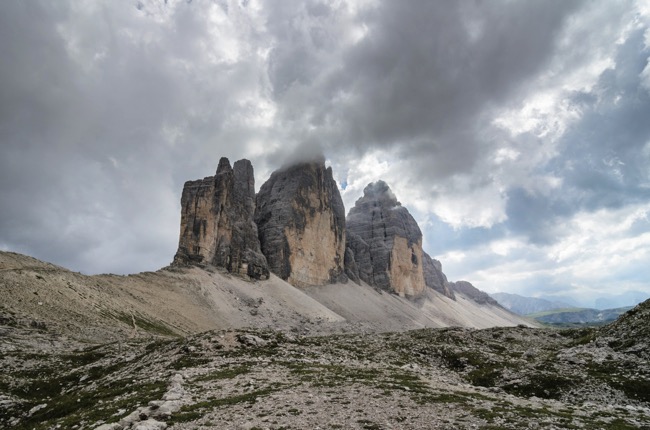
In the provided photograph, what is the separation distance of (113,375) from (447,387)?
2703cm

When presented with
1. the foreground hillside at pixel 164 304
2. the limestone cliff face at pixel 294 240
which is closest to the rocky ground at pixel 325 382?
the foreground hillside at pixel 164 304

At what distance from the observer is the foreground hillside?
196 feet

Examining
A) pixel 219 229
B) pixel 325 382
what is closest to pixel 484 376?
pixel 325 382

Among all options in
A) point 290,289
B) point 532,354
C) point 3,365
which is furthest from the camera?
point 290,289

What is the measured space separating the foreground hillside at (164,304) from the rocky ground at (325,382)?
10.1 metres

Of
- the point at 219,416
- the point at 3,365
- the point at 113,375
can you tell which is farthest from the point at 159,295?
the point at 219,416

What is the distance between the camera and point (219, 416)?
1786 centimetres

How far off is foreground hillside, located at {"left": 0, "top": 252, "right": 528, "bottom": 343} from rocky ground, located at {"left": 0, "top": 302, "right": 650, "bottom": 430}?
397 inches

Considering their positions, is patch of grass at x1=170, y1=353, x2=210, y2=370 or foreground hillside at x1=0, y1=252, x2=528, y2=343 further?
foreground hillside at x1=0, y1=252, x2=528, y2=343

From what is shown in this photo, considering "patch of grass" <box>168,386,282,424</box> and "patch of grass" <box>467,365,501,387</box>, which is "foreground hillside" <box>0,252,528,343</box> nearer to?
"patch of grass" <box>168,386,282,424</box>

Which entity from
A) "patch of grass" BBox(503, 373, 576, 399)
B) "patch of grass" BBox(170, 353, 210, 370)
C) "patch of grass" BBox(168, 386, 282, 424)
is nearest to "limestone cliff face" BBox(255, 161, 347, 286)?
"patch of grass" BBox(170, 353, 210, 370)

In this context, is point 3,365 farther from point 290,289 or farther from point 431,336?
point 290,289

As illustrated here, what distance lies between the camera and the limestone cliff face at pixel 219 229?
5782 inches

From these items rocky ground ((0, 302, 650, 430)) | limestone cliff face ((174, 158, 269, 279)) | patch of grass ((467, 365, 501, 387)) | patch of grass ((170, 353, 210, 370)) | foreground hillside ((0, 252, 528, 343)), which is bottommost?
patch of grass ((467, 365, 501, 387))
